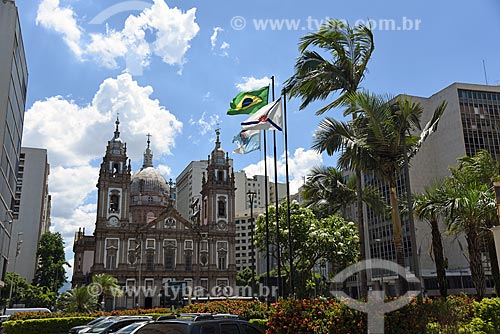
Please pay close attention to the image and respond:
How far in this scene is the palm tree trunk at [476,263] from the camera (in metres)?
18.7

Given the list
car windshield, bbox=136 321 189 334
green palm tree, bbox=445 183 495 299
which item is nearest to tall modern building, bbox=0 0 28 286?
car windshield, bbox=136 321 189 334

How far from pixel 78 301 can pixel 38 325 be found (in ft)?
18.9

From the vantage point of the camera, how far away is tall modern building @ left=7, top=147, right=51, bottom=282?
279 feet

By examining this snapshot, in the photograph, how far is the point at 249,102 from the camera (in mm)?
24234

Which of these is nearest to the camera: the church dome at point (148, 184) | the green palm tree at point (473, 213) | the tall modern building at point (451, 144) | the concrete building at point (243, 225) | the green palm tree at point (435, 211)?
the green palm tree at point (473, 213)

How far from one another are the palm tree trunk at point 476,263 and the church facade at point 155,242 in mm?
48462

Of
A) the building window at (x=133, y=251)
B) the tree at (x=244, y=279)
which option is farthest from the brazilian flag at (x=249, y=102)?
the tree at (x=244, y=279)

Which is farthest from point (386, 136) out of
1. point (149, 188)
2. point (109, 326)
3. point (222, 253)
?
point (149, 188)

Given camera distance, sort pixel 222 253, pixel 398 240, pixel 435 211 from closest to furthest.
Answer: pixel 398 240 < pixel 435 211 < pixel 222 253

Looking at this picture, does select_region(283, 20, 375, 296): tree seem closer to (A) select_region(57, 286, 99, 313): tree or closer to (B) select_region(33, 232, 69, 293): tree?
(A) select_region(57, 286, 99, 313): tree

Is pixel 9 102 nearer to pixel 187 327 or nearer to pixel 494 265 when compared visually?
pixel 187 327

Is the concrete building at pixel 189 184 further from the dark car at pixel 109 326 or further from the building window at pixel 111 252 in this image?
the dark car at pixel 109 326

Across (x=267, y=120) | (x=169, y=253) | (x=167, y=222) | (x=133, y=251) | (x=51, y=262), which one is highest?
(x=167, y=222)

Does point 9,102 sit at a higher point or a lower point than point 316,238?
higher
